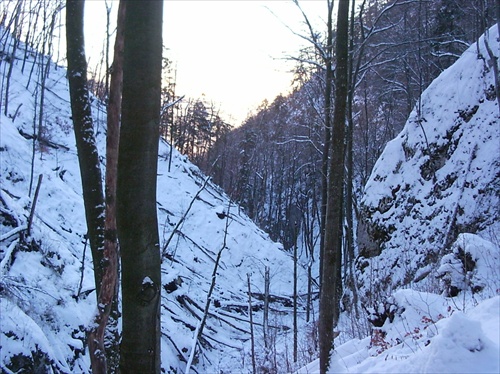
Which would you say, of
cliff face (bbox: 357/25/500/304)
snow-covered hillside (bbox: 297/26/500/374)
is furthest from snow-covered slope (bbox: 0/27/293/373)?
cliff face (bbox: 357/25/500/304)

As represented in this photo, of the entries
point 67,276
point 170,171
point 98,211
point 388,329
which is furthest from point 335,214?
point 170,171

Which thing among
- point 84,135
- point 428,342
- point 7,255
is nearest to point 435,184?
point 428,342

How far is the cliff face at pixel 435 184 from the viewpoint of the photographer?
29.7 ft

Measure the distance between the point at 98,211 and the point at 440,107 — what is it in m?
10.6

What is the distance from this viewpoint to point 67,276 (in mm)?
10266

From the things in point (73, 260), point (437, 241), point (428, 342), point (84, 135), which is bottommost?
point (73, 260)

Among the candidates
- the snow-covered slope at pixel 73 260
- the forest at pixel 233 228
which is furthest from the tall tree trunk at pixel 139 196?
the snow-covered slope at pixel 73 260

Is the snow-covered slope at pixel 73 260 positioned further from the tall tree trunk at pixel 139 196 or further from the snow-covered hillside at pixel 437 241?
the snow-covered hillside at pixel 437 241

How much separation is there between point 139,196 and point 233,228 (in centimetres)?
2265

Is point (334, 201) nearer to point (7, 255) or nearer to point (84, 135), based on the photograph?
point (84, 135)

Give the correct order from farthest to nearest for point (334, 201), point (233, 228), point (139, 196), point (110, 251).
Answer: point (233, 228)
point (334, 201)
point (110, 251)
point (139, 196)

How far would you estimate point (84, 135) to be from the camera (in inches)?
170

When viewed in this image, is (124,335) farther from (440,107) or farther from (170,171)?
(170,171)

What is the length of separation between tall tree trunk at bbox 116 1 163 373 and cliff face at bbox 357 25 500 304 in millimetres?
6249
